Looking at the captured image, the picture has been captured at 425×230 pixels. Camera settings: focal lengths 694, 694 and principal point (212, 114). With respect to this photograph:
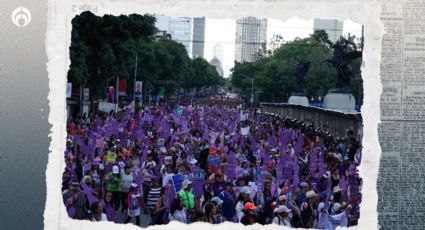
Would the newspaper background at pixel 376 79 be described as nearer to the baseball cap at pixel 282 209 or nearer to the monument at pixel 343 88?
the baseball cap at pixel 282 209

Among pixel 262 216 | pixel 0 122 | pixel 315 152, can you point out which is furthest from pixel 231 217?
pixel 315 152

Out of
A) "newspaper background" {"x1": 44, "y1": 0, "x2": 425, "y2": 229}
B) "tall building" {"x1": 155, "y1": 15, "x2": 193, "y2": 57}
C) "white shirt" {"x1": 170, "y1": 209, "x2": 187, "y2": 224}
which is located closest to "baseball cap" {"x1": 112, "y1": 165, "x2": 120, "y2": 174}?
"white shirt" {"x1": 170, "y1": 209, "x2": 187, "y2": 224}

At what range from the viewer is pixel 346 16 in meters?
7.87

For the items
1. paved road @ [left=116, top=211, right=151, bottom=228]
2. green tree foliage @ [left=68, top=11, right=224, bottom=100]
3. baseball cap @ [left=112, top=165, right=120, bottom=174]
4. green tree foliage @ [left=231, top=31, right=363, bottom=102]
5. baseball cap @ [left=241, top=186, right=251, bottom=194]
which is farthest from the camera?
green tree foliage @ [left=231, top=31, right=363, bottom=102]

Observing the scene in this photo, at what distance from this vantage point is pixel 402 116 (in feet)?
25.9

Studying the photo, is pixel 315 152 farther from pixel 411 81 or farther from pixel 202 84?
pixel 202 84

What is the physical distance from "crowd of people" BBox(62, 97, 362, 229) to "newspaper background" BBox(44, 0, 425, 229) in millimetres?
778

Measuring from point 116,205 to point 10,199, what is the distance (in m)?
3.82

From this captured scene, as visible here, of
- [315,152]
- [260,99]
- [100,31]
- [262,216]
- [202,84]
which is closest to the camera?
[262,216]

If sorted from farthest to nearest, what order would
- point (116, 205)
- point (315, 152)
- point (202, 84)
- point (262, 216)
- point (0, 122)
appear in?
point (202, 84)
point (315, 152)
point (116, 205)
point (262, 216)
point (0, 122)

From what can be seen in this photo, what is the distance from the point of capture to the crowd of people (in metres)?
9.05

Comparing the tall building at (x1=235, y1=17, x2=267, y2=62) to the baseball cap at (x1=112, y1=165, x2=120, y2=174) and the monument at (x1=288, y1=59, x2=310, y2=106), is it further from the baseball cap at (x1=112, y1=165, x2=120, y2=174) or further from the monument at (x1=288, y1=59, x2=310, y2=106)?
the baseball cap at (x1=112, y1=165, x2=120, y2=174)

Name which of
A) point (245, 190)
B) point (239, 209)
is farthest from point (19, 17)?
point (245, 190)

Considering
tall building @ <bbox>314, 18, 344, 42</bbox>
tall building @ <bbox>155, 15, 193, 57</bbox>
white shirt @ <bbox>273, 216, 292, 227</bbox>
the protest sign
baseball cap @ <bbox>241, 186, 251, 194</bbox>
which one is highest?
tall building @ <bbox>155, 15, 193, 57</bbox>
